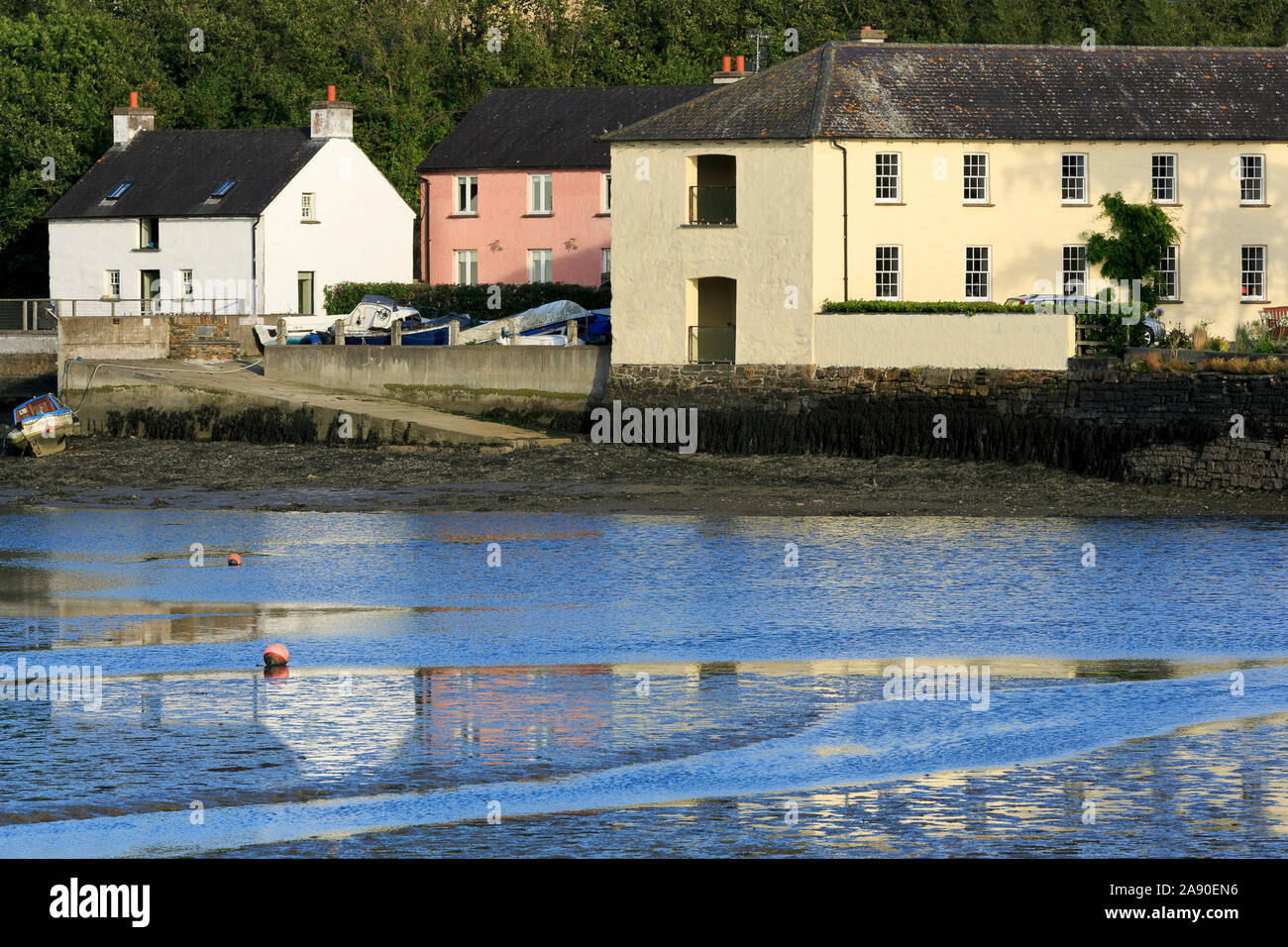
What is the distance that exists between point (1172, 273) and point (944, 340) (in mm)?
8655

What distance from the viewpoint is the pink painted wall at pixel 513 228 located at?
214 ft

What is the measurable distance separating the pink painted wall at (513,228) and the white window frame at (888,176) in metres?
20.5

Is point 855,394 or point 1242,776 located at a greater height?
point 855,394

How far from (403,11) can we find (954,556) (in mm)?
62186

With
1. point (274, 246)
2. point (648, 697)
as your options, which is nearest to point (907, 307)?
point (648, 697)

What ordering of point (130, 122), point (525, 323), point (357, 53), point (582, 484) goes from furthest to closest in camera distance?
point (357, 53) < point (130, 122) < point (525, 323) < point (582, 484)

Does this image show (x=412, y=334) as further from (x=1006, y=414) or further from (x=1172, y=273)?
(x=1172, y=273)

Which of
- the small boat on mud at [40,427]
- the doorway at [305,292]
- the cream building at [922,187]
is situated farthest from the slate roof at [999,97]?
the doorway at [305,292]

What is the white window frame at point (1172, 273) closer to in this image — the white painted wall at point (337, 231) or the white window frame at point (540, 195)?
the white window frame at point (540, 195)

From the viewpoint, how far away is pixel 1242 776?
14570 mm

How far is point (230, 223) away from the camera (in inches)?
2435

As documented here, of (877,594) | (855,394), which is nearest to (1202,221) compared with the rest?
(855,394)
